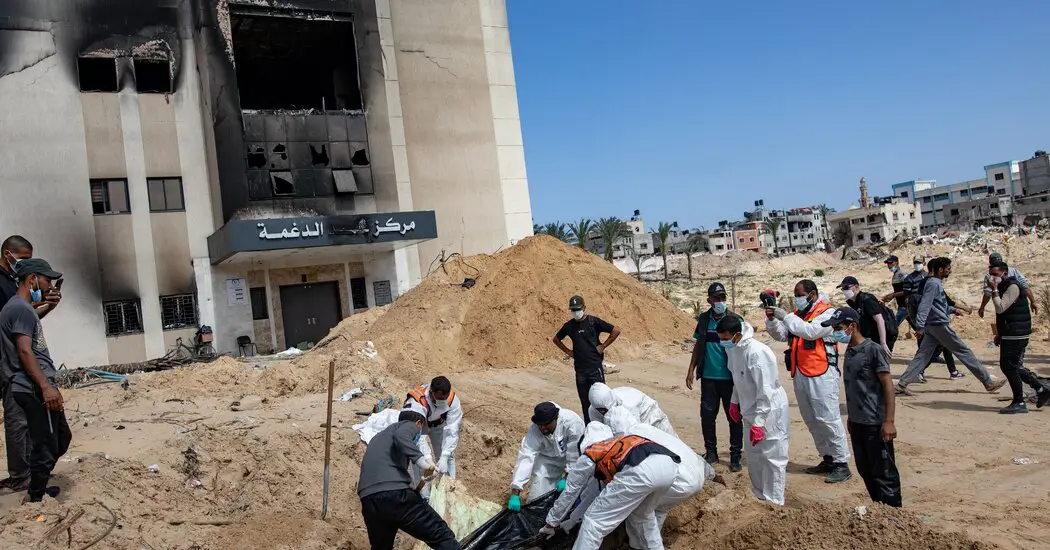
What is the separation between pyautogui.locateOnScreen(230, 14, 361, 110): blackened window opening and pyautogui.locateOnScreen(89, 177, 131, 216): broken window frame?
641 cm

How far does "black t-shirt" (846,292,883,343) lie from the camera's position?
→ 9227mm

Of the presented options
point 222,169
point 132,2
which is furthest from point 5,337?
point 132,2

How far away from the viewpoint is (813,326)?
6.88 m

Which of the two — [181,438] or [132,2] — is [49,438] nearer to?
[181,438]

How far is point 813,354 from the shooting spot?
7.04m

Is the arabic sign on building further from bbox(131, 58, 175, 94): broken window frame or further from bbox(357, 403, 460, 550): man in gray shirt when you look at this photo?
bbox(357, 403, 460, 550): man in gray shirt

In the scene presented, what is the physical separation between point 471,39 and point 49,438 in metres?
25.0

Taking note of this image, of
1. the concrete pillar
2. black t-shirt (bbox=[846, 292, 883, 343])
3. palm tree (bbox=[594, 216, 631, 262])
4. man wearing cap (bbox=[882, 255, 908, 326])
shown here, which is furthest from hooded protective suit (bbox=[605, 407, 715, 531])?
palm tree (bbox=[594, 216, 631, 262])

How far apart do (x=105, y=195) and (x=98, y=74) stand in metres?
3.66

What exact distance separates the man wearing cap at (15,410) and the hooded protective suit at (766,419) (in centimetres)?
561

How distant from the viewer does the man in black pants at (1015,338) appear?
895 centimetres

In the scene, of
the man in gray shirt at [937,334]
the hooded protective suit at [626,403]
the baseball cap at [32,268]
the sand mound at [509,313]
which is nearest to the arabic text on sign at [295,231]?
the sand mound at [509,313]

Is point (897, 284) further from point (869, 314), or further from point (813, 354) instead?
point (813, 354)

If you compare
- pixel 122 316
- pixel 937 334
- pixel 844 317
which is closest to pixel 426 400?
pixel 844 317
